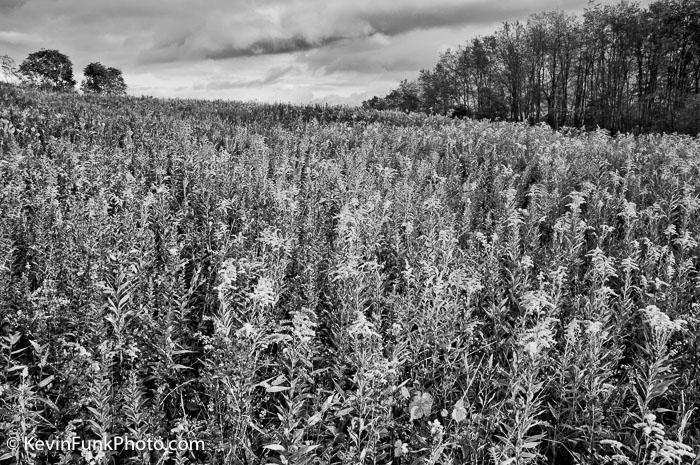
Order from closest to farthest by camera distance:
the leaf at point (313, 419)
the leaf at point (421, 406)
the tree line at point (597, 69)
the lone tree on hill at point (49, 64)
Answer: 1. the leaf at point (313, 419)
2. the leaf at point (421, 406)
3. the tree line at point (597, 69)
4. the lone tree on hill at point (49, 64)

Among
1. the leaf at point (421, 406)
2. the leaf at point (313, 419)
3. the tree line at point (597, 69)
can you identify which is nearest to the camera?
the leaf at point (313, 419)

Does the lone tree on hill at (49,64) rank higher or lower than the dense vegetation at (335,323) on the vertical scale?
higher

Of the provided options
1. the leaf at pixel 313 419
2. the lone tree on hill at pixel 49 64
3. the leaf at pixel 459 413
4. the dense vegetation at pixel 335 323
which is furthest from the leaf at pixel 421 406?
the lone tree on hill at pixel 49 64

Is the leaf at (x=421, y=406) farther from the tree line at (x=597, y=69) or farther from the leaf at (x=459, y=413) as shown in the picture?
the tree line at (x=597, y=69)

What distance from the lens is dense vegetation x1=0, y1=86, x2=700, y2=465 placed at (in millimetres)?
2650

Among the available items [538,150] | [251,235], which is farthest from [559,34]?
[251,235]

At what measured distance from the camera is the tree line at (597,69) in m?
48.3

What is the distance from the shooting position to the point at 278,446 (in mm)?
2412

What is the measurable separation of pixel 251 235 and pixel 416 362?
283 centimetres

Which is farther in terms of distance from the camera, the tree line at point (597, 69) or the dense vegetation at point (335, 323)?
the tree line at point (597, 69)

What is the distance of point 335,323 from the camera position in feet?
12.4

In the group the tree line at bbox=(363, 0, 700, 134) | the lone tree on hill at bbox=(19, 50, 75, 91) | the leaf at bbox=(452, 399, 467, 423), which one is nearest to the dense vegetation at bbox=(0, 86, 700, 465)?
the leaf at bbox=(452, 399, 467, 423)

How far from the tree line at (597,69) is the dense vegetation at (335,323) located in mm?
35516

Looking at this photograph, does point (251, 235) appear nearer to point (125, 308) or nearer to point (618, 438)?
point (125, 308)
